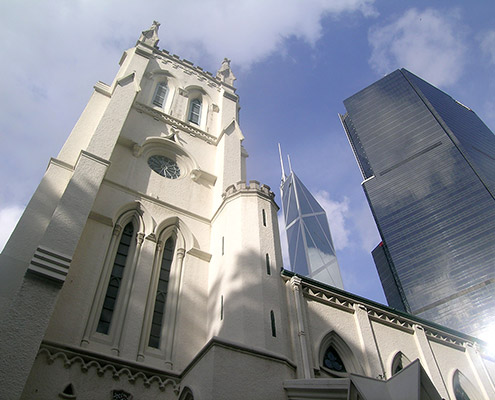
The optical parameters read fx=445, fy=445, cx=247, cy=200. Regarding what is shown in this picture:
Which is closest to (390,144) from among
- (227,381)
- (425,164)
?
(425,164)

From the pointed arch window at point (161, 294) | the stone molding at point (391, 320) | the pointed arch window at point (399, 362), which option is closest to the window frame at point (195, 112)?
the pointed arch window at point (161, 294)

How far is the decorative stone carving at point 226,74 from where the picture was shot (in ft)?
96.2

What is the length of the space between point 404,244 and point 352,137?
4940 centimetres

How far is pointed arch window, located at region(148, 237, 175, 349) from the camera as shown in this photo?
1280cm

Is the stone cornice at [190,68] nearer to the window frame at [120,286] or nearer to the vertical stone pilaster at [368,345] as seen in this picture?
the window frame at [120,286]

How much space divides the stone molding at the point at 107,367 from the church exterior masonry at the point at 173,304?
34 millimetres

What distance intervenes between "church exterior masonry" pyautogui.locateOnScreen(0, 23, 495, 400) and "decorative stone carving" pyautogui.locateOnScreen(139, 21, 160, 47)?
27.2 feet

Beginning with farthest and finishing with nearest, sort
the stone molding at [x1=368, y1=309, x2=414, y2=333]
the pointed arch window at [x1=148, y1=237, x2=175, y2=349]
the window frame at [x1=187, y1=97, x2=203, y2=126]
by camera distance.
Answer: the window frame at [x1=187, y1=97, x2=203, y2=126], the stone molding at [x1=368, y1=309, x2=414, y2=333], the pointed arch window at [x1=148, y1=237, x2=175, y2=349]

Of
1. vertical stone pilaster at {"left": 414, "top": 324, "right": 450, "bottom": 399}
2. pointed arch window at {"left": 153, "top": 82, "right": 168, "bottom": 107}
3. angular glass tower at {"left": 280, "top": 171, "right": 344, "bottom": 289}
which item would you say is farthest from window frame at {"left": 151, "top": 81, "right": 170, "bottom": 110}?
angular glass tower at {"left": 280, "top": 171, "right": 344, "bottom": 289}

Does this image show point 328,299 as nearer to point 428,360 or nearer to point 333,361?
point 333,361

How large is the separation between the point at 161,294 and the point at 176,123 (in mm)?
10352

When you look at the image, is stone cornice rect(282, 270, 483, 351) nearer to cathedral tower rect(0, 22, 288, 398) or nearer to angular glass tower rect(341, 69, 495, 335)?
cathedral tower rect(0, 22, 288, 398)

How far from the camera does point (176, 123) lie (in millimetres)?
21734

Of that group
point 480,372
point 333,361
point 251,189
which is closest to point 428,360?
point 480,372
